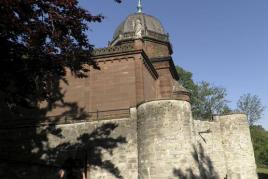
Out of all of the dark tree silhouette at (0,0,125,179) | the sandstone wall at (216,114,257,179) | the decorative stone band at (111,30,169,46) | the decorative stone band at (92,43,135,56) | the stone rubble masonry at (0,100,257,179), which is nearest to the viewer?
the dark tree silhouette at (0,0,125,179)

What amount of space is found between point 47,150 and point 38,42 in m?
9.97

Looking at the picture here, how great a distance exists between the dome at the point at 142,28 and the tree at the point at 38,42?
16.3m

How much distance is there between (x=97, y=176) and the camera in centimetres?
1927

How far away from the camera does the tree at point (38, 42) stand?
12195mm

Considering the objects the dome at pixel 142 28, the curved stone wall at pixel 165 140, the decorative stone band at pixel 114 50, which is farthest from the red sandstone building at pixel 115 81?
the dome at pixel 142 28

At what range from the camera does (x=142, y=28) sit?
3077 cm

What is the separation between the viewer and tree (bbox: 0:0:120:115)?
1220cm

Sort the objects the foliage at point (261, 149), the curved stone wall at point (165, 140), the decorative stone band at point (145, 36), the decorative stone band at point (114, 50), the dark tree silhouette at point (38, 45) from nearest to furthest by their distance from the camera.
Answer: the dark tree silhouette at point (38, 45), the curved stone wall at point (165, 140), the decorative stone band at point (114, 50), the decorative stone band at point (145, 36), the foliage at point (261, 149)

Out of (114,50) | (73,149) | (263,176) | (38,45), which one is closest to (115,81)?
(114,50)

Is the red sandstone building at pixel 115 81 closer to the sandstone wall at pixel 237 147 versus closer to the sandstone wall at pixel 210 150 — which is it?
Answer: the sandstone wall at pixel 210 150

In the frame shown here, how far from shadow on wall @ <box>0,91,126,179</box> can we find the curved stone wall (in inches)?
65.0

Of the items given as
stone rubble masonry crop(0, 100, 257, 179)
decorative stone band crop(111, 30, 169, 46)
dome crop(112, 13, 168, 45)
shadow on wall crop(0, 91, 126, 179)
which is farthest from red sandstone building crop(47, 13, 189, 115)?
dome crop(112, 13, 168, 45)

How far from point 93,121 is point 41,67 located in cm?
781

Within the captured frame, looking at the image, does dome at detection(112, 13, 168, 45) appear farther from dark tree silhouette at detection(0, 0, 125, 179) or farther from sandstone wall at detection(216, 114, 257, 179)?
dark tree silhouette at detection(0, 0, 125, 179)
